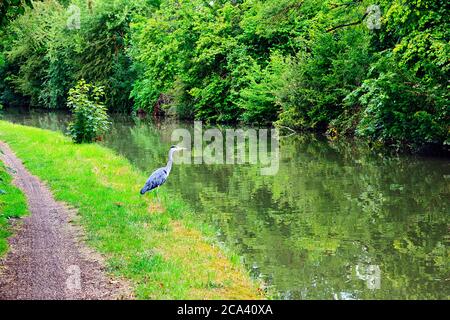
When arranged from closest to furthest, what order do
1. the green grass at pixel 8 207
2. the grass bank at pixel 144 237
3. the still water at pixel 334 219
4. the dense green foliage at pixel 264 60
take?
the grass bank at pixel 144 237, the still water at pixel 334 219, the green grass at pixel 8 207, the dense green foliage at pixel 264 60

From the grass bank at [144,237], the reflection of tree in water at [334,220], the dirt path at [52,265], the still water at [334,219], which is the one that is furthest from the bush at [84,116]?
the dirt path at [52,265]

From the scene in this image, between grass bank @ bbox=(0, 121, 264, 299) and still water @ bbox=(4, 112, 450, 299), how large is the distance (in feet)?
2.34

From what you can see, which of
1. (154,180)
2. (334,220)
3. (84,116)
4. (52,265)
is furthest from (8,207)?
(84,116)

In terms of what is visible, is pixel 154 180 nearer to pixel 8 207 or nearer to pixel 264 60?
pixel 8 207

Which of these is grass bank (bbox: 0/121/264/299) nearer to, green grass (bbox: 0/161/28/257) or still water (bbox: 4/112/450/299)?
still water (bbox: 4/112/450/299)

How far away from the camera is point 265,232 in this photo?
10.7 meters

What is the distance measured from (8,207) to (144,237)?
3.46m

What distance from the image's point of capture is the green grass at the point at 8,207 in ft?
29.6

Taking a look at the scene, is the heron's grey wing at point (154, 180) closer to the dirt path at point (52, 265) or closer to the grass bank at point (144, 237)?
the grass bank at point (144, 237)

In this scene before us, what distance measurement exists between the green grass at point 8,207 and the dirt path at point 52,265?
0.50 feet

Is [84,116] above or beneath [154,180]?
above

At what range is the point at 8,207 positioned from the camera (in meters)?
10.9

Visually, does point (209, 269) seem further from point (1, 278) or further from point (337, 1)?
point (337, 1)

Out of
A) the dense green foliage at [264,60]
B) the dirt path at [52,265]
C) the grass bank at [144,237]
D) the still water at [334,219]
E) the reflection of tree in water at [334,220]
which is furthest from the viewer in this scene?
the dense green foliage at [264,60]
